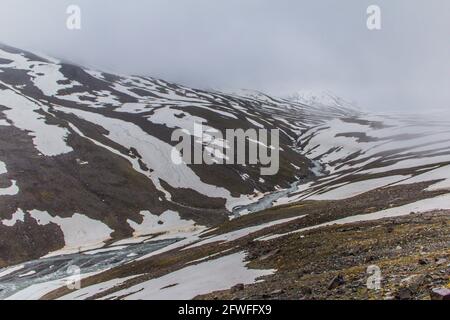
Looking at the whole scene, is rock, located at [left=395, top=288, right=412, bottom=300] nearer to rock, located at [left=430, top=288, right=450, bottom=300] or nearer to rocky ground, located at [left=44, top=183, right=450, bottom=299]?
rocky ground, located at [left=44, top=183, right=450, bottom=299]

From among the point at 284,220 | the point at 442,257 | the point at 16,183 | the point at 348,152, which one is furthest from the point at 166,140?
the point at 442,257

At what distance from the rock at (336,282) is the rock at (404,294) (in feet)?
12.6

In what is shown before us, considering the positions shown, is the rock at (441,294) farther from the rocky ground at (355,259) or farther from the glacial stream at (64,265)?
the glacial stream at (64,265)

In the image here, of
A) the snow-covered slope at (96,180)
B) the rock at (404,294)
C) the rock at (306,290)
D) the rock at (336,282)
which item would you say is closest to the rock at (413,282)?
the rock at (404,294)

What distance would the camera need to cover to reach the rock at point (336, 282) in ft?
66.5

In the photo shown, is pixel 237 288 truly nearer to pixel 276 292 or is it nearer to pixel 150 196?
pixel 276 292

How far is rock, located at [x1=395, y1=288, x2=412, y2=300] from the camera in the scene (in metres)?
16.2

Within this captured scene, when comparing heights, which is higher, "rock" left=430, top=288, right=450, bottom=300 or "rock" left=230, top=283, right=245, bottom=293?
"rock" left=430, top=288, right=450, bottom=300

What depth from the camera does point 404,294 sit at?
16453mm

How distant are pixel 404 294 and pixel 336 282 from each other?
4465mm

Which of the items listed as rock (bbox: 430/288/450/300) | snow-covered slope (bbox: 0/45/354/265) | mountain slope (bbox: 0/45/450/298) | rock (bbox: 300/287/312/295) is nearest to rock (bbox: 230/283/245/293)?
mountain slope (bbox: 0/45/450/298)

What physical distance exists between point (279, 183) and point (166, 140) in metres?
43.7

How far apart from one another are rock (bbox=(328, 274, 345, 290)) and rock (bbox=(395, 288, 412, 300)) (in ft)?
12.6
